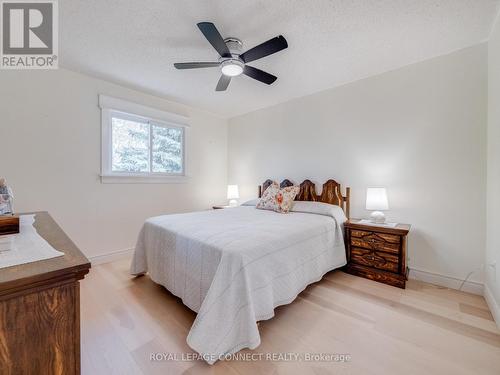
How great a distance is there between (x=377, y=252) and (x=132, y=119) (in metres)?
3.69

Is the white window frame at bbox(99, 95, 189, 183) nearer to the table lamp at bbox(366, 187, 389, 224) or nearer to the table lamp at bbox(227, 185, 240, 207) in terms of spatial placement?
the table lamp at bbox(227, 185, 240, 207)

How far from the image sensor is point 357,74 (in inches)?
109

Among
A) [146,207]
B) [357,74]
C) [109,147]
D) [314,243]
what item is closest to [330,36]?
[357,74]

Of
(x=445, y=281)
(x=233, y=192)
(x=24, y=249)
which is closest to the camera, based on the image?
(x=24, y=249)

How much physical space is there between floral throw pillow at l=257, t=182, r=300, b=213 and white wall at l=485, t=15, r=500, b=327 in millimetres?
1910

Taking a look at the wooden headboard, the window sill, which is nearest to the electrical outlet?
the wooden headboard

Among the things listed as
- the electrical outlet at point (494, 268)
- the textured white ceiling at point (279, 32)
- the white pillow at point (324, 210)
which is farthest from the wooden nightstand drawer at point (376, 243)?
the textured white ceiling at point (279, 32)

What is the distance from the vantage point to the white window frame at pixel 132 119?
2.98 m

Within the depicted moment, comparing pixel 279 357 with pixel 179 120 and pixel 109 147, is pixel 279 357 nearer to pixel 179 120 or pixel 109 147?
pixel 109 147

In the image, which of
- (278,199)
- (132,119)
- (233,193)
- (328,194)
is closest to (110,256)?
(132,119)

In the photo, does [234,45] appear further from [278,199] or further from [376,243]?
[376,243]

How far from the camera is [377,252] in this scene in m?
2.46

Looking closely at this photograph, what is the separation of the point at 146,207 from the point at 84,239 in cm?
86

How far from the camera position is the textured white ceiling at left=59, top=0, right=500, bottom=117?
1.72m
